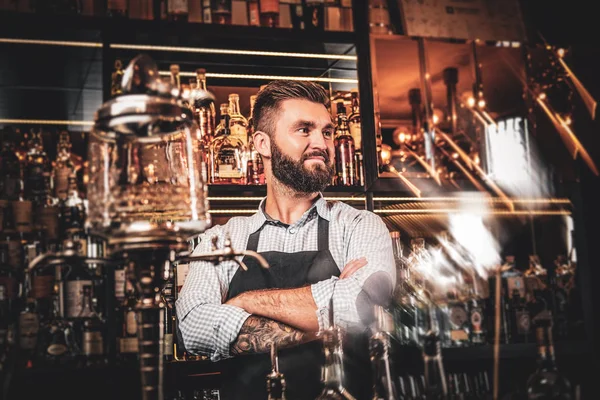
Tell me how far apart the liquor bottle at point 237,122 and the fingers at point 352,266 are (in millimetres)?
815

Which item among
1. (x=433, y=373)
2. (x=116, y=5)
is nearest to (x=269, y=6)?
(x=116, y=5)

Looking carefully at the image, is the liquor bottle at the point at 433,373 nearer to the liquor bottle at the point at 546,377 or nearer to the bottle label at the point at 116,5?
the liquor bottle at the point at 546,377

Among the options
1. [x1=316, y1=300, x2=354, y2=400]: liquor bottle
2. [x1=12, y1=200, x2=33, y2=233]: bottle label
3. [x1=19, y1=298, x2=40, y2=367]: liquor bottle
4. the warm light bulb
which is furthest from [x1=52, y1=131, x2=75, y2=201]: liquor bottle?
[x1=316, y1=300, x2=354, y2=400]: liquor bottle

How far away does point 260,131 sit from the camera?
2756 millimetres

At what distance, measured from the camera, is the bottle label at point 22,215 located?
100 inches

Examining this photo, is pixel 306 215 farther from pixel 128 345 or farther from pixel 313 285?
pixel 128 345

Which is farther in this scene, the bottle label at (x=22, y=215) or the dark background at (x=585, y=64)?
the dark background at (x=585, y=64)

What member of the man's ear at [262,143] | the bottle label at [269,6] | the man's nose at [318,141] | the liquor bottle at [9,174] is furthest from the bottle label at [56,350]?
the bottle label at [269,6]

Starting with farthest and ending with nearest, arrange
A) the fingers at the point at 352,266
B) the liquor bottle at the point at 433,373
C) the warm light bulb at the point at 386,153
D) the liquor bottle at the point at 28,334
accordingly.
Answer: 1. the warm light bulb at the point at 386,153
2. the liquor bottle at the point at 28,334
3. the fingers at the point at 352,266
4. the liquor bottle at the point at 433,373

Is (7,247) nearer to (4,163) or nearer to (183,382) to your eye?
(4,163)

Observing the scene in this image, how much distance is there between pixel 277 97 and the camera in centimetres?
271

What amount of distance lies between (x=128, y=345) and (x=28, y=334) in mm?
365

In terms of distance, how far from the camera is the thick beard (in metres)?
2.58

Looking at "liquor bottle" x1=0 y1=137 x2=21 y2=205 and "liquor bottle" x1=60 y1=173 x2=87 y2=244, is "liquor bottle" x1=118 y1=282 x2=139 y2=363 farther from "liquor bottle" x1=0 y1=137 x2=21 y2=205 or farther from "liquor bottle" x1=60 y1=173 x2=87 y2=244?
"liquor bottle" x1=0 y1=137 x2=21 y2=205
